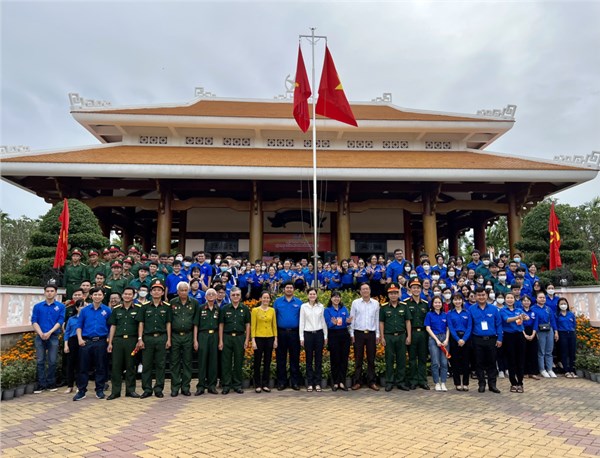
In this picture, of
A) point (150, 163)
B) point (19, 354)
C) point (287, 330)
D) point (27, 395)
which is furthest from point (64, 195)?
point (287, 330)

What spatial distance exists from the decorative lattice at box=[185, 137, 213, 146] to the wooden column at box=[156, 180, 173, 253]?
9.37 feet

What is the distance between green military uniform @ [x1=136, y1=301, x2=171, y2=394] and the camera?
6195 mm

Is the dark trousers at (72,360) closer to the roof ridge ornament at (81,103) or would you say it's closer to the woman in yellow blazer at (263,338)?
the woman in yellow blazer at (263,338)

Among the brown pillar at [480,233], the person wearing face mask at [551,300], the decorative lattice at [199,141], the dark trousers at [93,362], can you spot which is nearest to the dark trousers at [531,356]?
the person wearing face mask at [551,300]

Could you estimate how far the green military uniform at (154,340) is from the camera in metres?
6.20

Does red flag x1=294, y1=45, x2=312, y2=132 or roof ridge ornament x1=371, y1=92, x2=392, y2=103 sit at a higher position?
roof ridge ornament x1=371, y1=92, x2=392, y2=103

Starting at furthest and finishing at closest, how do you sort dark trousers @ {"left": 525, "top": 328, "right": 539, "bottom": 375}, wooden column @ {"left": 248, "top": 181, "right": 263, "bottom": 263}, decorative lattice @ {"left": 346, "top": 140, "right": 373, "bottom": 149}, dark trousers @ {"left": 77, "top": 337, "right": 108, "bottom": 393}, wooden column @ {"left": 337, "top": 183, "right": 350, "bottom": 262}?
decorative lattice @ {"left": 346, "top": 140, "right": 373, "bottom": 149}
wooden column @ {"left": 337, "top": 183, "right": 350, "bottom": 262}
wooden column @ {"left": 248, "top": 181, "right": 263, "bottom": 263}
dark trousers @ {"left": 525, "top": 328, "right": 539, "bottom": 375}
dark trousers @ {"left": 77, "top": 337, "right": 108, "bottom": 393}

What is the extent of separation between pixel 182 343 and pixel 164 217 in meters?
9.42

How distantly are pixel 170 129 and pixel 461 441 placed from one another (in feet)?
50.1

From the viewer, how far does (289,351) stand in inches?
263

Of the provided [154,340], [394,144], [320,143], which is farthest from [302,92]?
[394,144]

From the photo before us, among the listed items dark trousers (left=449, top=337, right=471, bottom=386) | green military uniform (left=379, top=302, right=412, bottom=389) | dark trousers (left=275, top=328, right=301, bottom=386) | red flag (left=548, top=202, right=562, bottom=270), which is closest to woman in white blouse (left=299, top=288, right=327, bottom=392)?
dark trousers (left=275, top=328, right=301, bottom=386)

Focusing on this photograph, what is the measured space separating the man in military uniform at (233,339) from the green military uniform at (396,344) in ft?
7.15

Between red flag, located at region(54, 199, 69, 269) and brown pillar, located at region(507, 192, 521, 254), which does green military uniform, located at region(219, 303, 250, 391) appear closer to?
red flag, located at region(54, 199, 69, 269)
